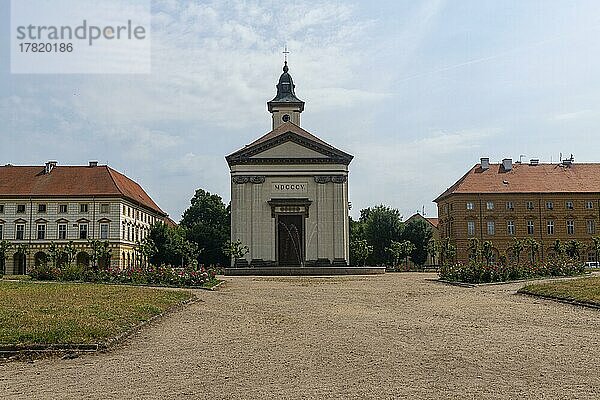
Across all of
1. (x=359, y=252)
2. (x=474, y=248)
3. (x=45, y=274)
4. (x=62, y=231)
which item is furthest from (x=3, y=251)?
(x=474, y=248)

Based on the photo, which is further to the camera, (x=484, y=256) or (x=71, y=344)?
(x=484, y=256)

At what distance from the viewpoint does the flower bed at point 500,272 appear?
30.5 m

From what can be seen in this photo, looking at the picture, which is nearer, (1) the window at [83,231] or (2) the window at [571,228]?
(1) the window at [83,231]

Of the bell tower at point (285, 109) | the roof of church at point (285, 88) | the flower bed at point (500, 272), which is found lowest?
the flower bed at point (500, 272)

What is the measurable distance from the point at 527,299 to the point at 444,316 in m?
6.01

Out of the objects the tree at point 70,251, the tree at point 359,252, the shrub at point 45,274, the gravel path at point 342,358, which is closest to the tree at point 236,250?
the tree at point 359,252

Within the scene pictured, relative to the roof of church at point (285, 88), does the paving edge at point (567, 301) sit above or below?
below

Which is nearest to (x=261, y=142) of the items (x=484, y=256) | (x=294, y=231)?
(x=294, y=231)

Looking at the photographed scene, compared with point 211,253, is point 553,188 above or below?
above

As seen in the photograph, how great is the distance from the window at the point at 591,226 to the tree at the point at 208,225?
37.4 meters

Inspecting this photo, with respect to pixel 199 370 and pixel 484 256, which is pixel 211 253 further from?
pixel 199 370

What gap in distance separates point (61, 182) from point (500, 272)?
51280mm

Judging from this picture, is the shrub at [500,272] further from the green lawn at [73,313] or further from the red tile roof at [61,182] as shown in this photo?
the red tile roof at [61,182]

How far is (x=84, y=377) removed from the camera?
1005 cm
